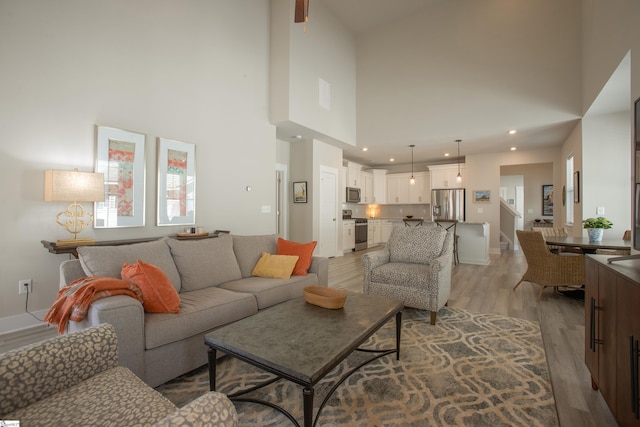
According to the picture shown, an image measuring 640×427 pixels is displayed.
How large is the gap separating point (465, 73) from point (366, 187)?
13.5 ft

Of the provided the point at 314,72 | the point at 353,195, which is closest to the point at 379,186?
the point at 353,195

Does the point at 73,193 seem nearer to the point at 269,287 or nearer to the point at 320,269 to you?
the point at 269,287

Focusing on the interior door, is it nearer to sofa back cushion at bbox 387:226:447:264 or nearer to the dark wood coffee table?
sofa back cushion at bbox 387:226:447:264

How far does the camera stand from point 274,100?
528 centimetres

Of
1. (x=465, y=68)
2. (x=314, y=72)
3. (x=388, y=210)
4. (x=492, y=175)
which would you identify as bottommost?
Answer: (x=388, y=210)

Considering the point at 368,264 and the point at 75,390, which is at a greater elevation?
the point at 368,264

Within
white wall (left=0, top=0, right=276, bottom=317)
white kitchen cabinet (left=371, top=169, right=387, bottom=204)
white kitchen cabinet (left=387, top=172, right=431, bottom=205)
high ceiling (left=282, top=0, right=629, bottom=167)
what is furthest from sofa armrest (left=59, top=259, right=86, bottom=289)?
white kitchen cabinet (left=387, top=172, right=431, bottom=205)

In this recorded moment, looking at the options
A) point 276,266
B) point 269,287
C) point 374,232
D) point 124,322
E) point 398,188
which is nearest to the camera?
point 124,322

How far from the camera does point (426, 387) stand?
191 cm

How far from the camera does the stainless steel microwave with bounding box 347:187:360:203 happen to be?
8.25 metres

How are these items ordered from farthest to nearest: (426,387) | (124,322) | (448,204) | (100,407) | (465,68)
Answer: (448,204)
(465,68)
(426,387)
(124,322)
(100,407)

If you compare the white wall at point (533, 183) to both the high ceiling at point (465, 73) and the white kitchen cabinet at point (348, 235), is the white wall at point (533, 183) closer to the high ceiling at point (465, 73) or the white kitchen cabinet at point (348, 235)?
the high ceiling at point (465, 73)

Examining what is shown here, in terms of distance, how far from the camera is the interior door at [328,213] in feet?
22.1

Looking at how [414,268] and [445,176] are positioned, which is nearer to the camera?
[414,268]
